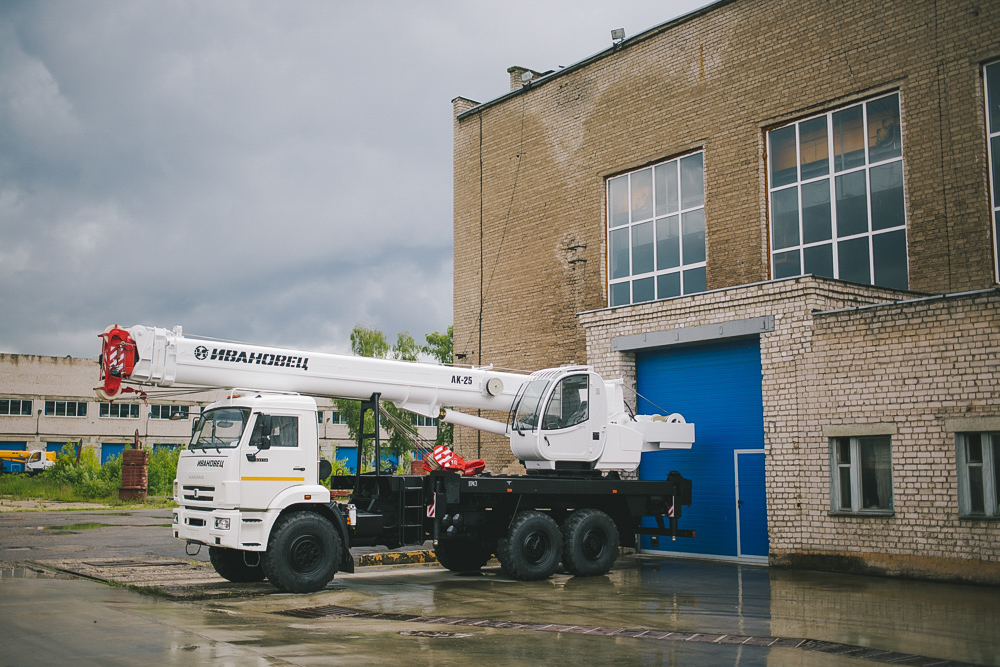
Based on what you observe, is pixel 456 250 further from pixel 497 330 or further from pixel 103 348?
pixel 103 348

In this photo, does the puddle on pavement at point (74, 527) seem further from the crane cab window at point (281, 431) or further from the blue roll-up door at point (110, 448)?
the blue roll-up door at point (110, 448)

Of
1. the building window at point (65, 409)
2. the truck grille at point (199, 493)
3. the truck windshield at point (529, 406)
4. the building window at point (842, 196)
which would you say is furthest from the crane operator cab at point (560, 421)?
the building window at point (65, 409)

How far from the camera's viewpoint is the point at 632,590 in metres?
12.4

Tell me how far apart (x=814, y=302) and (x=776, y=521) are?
3786 millimetres

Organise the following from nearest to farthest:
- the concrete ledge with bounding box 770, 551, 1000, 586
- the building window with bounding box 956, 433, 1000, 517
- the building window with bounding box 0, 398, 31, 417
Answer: the concrete ledge with bounding box 770, 551, 1000, 586 → the building window with bounding box 956, 433, 1000, 517 → the building window with bounding box 0, 398, 31, 417

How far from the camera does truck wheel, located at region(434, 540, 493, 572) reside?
14.6 metres

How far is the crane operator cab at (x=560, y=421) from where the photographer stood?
47.6 feet

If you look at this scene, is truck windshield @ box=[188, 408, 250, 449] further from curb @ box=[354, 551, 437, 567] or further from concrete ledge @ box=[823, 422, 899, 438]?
concrete ledge @ box=[823, 422, 899, 438]

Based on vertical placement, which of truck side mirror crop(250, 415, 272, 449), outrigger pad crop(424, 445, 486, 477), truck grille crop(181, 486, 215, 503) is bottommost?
truck grille crop(181, 486, 215, 503)

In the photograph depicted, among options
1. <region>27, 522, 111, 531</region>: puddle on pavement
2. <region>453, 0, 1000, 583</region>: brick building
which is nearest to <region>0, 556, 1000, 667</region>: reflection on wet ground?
<region>453, 0, 1000, 583</region>: brick building

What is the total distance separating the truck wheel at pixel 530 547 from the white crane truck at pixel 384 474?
2cm

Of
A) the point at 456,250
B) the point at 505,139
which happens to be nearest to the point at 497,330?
the point at 456,250

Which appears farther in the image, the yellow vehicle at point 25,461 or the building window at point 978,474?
the yellow vehicle at point 25,461

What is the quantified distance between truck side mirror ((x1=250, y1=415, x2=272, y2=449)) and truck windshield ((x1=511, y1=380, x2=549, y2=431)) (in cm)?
443
